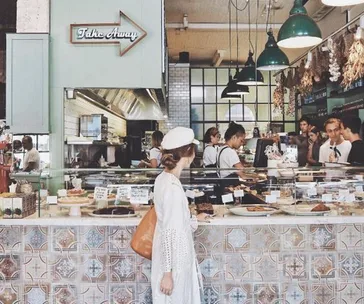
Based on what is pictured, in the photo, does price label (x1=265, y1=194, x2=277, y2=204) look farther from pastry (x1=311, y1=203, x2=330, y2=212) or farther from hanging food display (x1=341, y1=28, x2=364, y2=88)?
hanging food display (x1=341, y1=28, x2=364, y2=88)

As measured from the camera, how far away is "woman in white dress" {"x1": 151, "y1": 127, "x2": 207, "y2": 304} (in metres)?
2.83

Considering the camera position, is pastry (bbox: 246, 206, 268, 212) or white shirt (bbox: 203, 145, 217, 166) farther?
white shirt (bbox: 203, 145, 217, 166)

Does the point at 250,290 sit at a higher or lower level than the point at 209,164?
lower

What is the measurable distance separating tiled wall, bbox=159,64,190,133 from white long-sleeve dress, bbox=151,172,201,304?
10.7 metres

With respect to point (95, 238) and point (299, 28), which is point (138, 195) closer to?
point (95, 238)

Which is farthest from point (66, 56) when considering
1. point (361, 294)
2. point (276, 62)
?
point (361, 294)

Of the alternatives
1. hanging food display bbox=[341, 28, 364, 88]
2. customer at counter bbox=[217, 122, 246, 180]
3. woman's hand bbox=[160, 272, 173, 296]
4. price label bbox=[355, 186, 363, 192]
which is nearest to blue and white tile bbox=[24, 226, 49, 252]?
woman's hand bbox=[160, 272, 173, 296]

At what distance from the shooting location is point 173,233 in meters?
2.82

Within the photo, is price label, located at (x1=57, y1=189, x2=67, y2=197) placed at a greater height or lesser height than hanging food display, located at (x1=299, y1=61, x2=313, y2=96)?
lesser

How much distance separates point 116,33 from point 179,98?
338 inches

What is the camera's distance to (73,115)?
5988mm

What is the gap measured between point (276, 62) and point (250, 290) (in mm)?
3135

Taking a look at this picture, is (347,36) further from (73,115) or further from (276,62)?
(73,115)

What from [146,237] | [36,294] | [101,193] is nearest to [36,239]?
[36,294]
